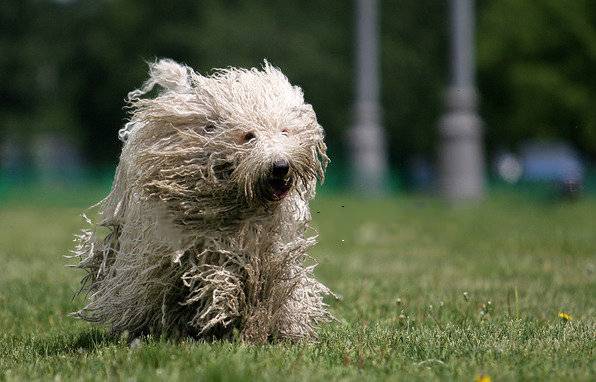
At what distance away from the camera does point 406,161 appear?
175 ft

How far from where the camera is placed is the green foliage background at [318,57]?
Result: 152 ft

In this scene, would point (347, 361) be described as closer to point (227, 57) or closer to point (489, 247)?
point (489, 247)

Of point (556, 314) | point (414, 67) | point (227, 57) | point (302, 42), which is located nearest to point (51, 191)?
point (227, 57)

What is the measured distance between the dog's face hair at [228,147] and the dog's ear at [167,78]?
0.13 m

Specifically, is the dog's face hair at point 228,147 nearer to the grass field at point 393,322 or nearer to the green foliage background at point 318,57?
the grass field at point 393,322

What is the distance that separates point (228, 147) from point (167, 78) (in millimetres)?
801

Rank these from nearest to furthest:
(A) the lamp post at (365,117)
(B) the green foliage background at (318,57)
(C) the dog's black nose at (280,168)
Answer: (C) the dog's black nose at (280,168) < (A) the lamp post at (365,117) < (B) the green foliage background at (318,57)

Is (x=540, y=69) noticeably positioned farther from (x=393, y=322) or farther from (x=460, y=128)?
(x=393, y=322)

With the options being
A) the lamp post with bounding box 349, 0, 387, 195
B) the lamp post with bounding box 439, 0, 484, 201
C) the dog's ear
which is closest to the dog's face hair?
the dog's ear

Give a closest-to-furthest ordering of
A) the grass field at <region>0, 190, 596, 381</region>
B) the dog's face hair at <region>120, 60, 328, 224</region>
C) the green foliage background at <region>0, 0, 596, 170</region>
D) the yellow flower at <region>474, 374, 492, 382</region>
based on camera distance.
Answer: the yellow flower at <region>474, 374, 492, 382</region>
the grass field at <region>0, 190, 596, 381</region>
the dog's face hair at <region>120, 60, 328, 224</region>
the green foliage background at <region>0, 0, 596, 170</region>

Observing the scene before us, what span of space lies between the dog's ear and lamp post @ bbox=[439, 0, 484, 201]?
658 inches

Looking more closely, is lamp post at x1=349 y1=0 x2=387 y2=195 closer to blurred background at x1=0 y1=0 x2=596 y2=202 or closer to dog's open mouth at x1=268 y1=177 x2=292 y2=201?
blurred background at x1=0 y1=0 x2=596 y2=202

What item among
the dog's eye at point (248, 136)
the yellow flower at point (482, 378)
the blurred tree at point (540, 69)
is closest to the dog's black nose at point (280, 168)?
the dog's eye at point (248, 136)

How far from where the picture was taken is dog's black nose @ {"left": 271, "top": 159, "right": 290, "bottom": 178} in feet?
16.4
